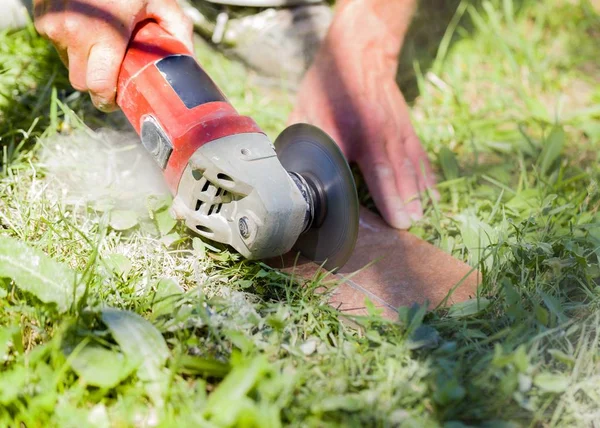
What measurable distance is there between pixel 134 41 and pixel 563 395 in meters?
1.53

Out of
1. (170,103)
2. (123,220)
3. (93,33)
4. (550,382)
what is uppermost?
(93,33)

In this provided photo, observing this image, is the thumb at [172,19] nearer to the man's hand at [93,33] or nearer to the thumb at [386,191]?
the man's hand at [93,33]

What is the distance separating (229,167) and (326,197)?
0.38 m

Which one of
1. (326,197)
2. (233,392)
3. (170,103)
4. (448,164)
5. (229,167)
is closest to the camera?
(233,392)

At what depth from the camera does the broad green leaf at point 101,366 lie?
4.66ft

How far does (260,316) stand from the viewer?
5.77 feet

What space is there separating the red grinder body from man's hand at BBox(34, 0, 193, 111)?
52mm

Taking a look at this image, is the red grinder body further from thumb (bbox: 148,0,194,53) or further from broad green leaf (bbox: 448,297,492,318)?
broad green leaf (bbox: 448,297,492,318)

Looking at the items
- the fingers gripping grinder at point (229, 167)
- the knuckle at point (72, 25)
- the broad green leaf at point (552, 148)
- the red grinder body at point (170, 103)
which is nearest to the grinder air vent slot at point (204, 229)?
the fingers gripping grinder at point (229, 167)

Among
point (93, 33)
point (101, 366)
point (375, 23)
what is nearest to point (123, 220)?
point (93, 33)

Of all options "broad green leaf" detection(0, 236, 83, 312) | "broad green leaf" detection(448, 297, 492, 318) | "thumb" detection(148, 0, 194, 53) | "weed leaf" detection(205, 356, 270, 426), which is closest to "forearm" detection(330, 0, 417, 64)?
"thumb" detection(148, 0, 194, 53)

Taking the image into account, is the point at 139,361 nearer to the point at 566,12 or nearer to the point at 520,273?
the point at 520,273

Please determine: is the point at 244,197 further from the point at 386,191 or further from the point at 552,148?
the point at 552,148

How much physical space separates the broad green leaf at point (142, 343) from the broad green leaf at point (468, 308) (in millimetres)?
793
